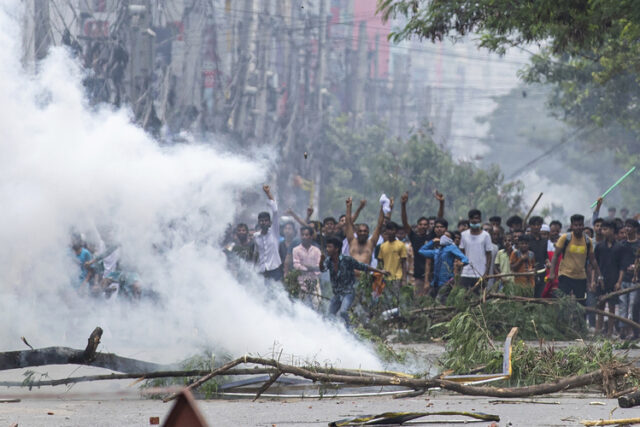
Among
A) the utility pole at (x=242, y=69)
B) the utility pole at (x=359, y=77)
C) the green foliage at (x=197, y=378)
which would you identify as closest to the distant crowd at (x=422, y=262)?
the green foliage at (x=197, y=378)

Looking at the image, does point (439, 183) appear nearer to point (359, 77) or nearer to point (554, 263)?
point (359, 77)

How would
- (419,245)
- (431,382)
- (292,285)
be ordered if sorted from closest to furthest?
(431,382)
(292,285)
(419,245)

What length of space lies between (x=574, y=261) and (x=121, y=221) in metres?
5.99

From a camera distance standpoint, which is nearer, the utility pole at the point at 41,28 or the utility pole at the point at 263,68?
the utility pole at the point at 41,28

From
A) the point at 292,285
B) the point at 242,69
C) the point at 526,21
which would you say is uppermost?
the point at 242,69

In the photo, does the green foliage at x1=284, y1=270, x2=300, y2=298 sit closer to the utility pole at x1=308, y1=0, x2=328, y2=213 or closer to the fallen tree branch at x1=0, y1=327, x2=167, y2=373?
the fallen tree branch at x1=0, y1=327, x2=167, y2=373

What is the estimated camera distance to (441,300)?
1169 centimetres

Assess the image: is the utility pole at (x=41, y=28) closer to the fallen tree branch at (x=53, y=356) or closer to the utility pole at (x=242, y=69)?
the fallen tree branch at (x=53, y=356)

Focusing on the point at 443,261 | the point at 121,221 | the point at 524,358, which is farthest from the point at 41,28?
the point at 524,358

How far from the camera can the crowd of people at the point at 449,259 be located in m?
11.6

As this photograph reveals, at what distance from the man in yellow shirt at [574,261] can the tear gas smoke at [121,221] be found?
4.13 m

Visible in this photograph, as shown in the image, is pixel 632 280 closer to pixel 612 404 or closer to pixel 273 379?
pixel 612 404

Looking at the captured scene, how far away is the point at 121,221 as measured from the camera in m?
9.60

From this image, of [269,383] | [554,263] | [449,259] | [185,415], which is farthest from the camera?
[554,263]
